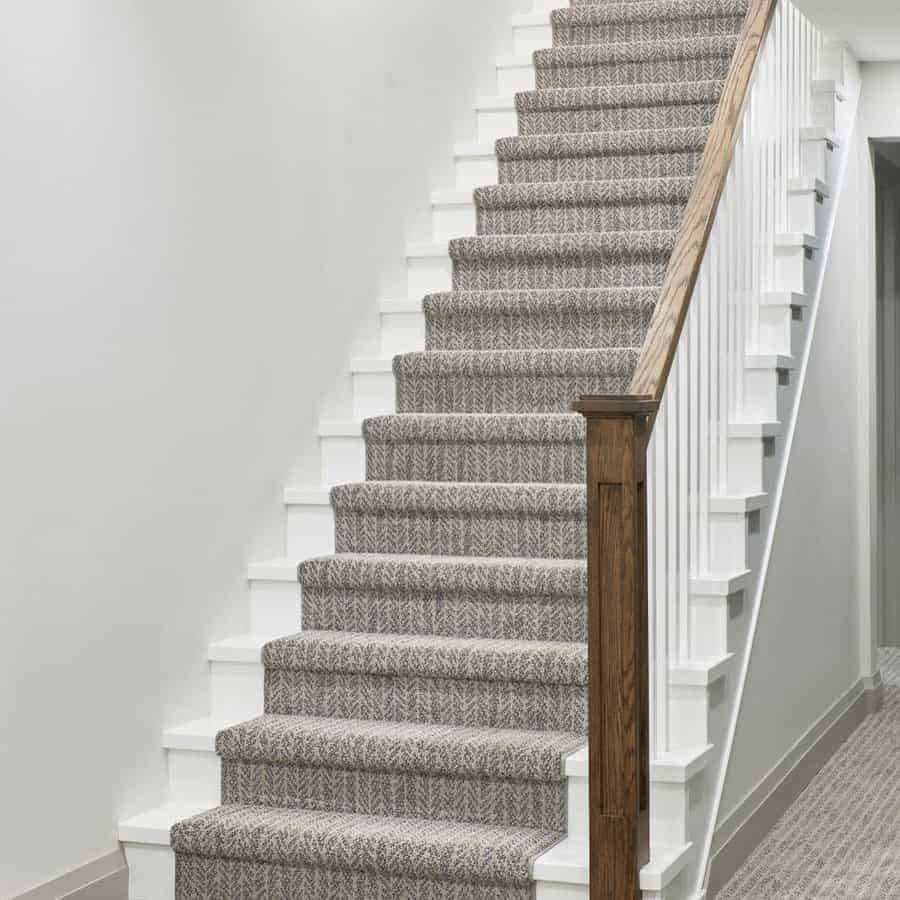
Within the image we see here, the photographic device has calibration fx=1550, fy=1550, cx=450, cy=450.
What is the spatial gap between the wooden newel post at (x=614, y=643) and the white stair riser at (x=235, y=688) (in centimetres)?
117

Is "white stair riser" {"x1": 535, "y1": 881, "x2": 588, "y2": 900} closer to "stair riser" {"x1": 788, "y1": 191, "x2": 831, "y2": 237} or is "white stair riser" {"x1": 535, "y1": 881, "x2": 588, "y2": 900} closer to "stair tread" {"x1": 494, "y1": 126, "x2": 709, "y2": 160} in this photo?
"stair riser" {"x1": 788, "y1": 191, "x2": 831, "y2": 237}

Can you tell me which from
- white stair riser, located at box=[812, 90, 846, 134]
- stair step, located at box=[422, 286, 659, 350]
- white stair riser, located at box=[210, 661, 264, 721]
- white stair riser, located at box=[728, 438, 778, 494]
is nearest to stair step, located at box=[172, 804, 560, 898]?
white stair riser, located at box=[210, 661, 264, 721]

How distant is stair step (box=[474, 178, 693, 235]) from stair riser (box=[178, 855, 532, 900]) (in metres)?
2.44

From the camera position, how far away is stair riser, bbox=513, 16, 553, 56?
6160 millimetres

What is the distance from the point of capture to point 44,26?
323 cm

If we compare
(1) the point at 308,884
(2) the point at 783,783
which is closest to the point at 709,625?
(2) the point at 783,783

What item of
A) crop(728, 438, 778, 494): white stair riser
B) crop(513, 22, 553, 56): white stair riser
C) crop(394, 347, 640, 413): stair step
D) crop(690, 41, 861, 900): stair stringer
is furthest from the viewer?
crop(513, 22, 553, 56): white stair riser

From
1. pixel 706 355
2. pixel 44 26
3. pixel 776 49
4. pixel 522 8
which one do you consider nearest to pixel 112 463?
pixel 44 26

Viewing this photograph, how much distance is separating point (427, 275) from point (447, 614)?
1.51 metres

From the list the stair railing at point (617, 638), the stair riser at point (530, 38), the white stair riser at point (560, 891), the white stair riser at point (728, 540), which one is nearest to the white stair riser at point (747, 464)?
the white stair riser at point (728, 540)

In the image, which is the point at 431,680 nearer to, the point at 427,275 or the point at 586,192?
the point at 427,275

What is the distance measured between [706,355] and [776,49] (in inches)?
46.6

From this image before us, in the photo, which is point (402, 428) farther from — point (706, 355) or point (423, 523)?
point (706, 355)

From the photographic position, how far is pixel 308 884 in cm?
340
